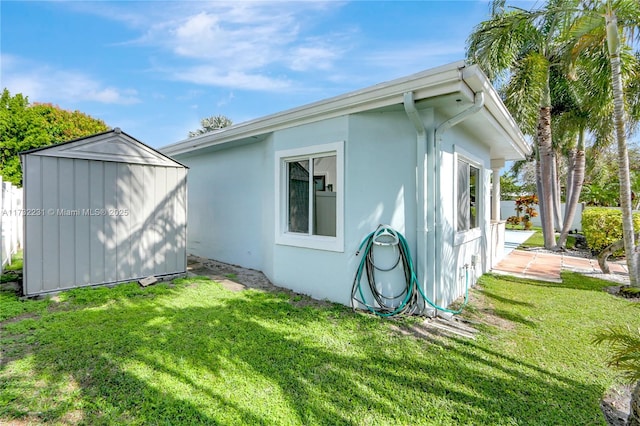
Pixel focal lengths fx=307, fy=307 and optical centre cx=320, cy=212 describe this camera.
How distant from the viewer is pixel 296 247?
222 inches

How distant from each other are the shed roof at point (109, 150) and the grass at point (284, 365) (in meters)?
2.43

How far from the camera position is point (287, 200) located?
19.5 ft

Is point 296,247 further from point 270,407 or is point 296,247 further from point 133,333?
point 270,407

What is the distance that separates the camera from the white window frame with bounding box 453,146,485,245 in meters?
5.36

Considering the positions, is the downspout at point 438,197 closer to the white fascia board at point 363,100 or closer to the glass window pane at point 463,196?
the white fascia board at point 363,100

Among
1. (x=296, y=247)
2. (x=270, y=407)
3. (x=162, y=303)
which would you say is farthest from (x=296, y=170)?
(x=270, y=407)

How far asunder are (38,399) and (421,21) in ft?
29.5

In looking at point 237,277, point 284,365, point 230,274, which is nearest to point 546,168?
point 237,277

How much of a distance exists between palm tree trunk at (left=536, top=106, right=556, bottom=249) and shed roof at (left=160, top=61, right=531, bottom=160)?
195 inches

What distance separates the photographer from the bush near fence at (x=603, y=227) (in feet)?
33.1

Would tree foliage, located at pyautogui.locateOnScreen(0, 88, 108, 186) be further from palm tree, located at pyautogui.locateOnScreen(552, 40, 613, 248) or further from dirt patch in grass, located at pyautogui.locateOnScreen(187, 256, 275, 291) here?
palm tree, located at pyautogui.locateOnScreen(552, 40, 613, 248)

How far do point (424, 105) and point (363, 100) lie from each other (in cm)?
87

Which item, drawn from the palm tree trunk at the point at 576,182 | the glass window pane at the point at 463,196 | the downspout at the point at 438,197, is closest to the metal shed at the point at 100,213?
the downspout at the point at 438,197

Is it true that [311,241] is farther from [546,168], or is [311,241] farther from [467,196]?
[546,168]
